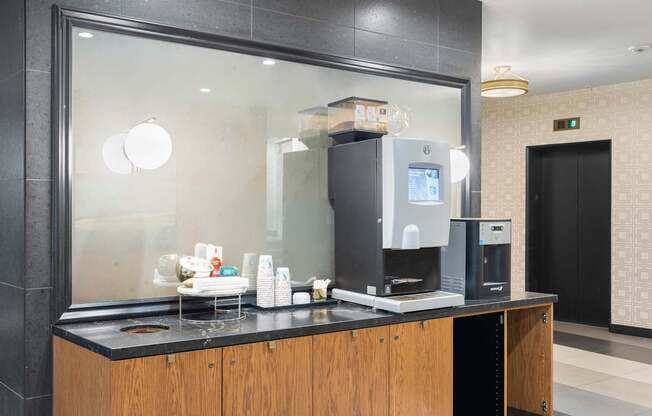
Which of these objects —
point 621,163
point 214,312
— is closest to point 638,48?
point 621,163

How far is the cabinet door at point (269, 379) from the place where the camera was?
2.30 metres

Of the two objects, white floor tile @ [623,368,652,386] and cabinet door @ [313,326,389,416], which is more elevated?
cabinet door @ [313,326,389,416]

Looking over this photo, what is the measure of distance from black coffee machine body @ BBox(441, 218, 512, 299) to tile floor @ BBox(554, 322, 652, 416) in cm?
117

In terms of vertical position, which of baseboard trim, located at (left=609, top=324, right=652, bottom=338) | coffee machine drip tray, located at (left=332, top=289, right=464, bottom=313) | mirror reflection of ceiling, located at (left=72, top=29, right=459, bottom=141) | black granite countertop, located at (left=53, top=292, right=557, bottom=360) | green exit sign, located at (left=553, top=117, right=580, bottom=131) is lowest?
baseboard trim, located at (left=609, top=324, right=652, bottom=338)

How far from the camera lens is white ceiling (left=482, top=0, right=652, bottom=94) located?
4.07m

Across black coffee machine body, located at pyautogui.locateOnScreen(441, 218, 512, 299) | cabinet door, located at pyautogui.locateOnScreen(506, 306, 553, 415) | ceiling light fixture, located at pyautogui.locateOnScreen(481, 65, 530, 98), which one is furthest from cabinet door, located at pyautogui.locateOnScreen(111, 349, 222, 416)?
ceiling light fixture, located at pyautogui.locateOnScreen(481, 65, 530, 98)

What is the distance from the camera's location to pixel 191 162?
2.90 m

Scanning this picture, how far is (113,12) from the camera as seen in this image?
8.64 ft

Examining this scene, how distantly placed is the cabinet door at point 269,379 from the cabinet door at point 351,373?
61 millimetres

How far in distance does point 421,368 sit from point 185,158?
1.47 meters

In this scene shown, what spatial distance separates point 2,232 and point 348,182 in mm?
1597

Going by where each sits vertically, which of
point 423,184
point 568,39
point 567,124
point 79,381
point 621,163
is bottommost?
point 79,381

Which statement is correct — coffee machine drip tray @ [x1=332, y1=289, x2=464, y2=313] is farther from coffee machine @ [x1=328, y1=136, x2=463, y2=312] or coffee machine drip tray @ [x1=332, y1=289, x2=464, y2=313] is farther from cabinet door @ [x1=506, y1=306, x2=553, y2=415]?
cabinet door @ [x1=506, y1=306, x2=553, y2=415]

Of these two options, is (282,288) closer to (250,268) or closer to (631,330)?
(250,268)
